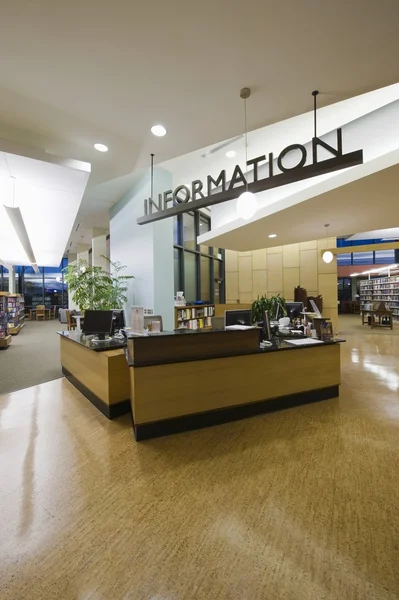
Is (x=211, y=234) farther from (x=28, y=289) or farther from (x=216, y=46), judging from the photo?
(x=28, y=289)

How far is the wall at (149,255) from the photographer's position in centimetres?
593

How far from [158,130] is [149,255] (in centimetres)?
304

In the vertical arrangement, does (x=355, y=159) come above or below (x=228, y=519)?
above

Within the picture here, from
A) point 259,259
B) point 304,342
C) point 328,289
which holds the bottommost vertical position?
point 304,342

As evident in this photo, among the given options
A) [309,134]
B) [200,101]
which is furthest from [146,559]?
[309,134]

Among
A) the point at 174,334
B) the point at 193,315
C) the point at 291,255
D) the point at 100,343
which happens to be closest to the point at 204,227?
the point at 291,255

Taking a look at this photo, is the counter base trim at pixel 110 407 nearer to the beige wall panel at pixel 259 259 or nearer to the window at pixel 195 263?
the window at pixel 195 263

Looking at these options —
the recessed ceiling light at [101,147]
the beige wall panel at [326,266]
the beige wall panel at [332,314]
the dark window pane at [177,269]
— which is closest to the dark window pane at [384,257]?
the beige wall panel at [326,266]

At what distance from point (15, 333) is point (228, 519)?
12147 millimetres

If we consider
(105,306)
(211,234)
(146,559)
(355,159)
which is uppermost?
(211,234)

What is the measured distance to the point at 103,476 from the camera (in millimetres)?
2361

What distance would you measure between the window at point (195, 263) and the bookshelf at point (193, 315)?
0.53m

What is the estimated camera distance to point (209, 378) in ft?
10.5

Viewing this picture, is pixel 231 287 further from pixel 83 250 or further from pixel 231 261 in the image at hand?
pixel 83 250
